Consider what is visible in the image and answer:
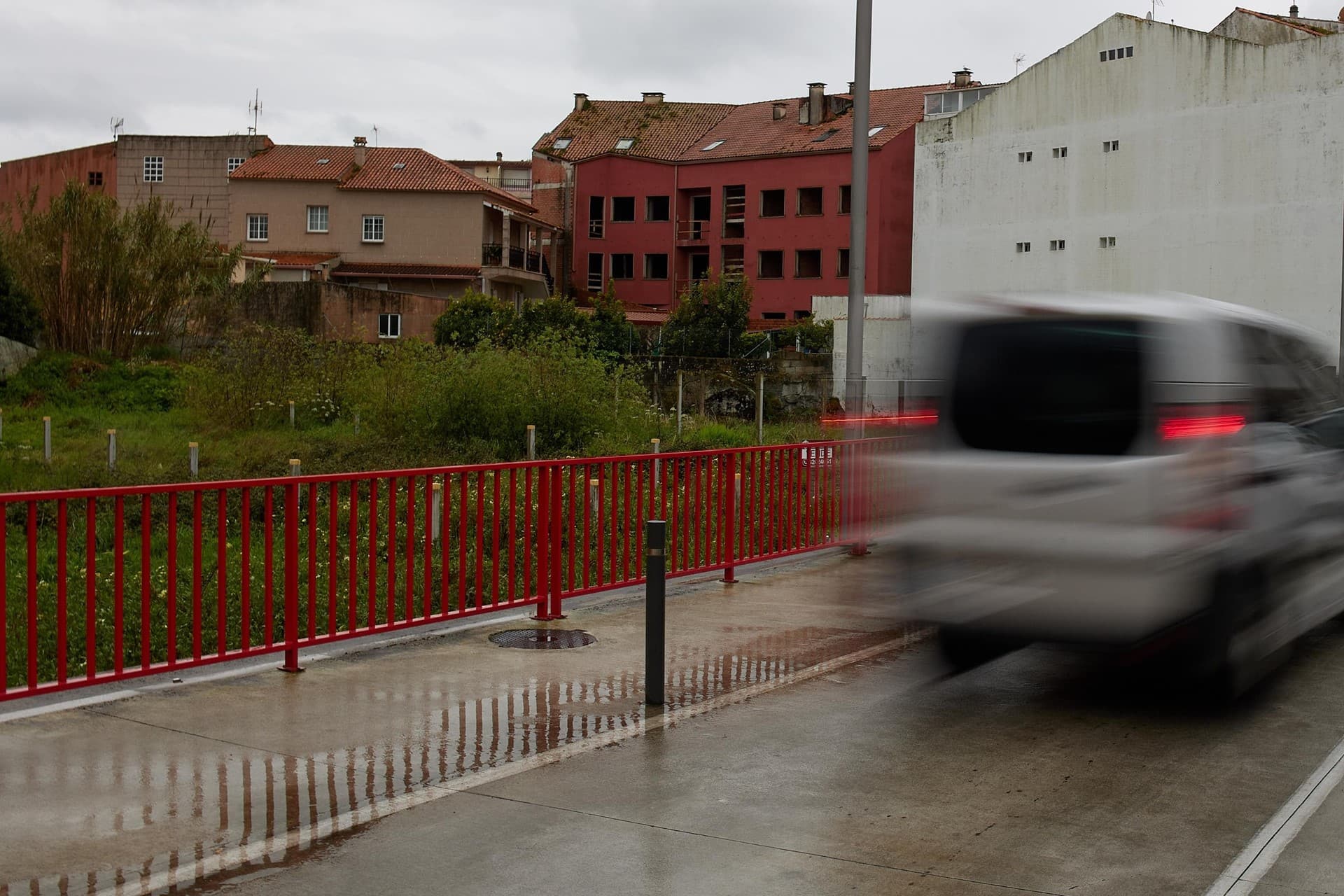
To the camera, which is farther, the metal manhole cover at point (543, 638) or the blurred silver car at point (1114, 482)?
the metal manhole cover at point (543, 638)

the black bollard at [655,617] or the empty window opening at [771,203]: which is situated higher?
the empty window opening at [771,203]

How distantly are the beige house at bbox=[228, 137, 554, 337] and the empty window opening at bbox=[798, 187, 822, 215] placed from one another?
13465 mm

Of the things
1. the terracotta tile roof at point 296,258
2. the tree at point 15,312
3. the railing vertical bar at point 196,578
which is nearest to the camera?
the railing vertical bar at point 196,578

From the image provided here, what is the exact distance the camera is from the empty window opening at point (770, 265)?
6769cm

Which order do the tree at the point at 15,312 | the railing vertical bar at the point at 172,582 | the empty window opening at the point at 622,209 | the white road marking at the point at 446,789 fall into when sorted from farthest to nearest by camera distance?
A: the empty window opening at the point at 622,209 → the tree at the point at 15,312 → the railing vertical bar at the point at 172,582 → the white road marking at the point at 446,789

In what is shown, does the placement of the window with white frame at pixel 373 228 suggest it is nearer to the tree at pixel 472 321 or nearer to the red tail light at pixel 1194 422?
the tree at pixel 472 321

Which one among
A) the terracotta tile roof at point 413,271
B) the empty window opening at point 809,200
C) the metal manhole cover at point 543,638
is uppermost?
the empty window opening at point 809,200

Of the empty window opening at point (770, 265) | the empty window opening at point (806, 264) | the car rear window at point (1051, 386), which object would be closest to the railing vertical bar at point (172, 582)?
the car rear window at point (1051, 386)

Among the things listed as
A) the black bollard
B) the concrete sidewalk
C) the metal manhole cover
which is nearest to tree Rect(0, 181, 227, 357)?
the concrete sidewalk

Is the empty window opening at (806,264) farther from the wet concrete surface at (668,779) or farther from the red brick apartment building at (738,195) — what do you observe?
the wet concrete surface at (668,779)

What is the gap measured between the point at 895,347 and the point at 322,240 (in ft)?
101

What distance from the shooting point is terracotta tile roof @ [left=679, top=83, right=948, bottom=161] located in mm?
66000

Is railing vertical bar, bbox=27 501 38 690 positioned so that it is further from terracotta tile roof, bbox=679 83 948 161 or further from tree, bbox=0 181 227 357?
Result: terracotta tile roof, bbox=679 83 948 161

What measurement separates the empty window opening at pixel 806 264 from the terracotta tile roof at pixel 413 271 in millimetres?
14810
